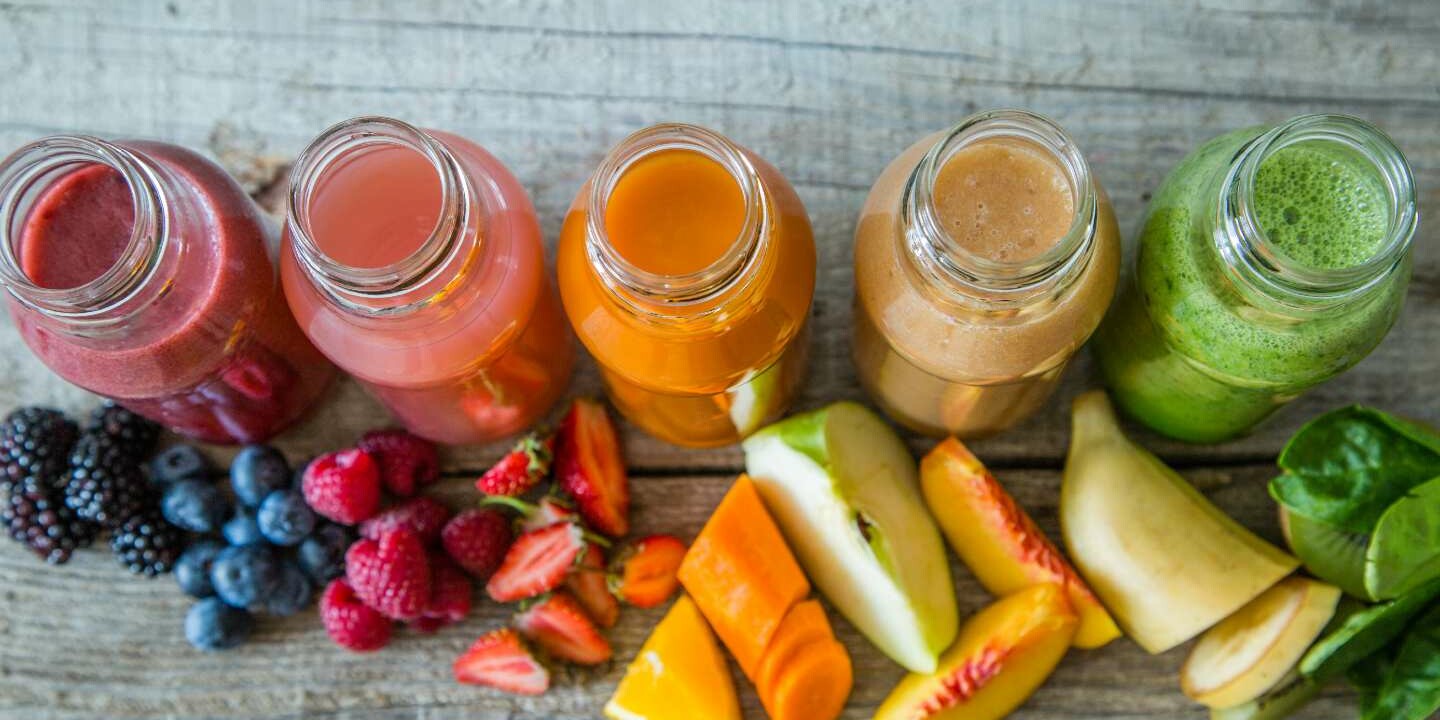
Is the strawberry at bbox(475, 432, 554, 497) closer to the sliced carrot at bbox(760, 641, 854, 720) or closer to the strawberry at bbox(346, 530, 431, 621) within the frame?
the strawberry at bbox(346, 530, 431, 621)

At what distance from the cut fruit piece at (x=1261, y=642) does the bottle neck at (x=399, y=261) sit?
3.10 feet

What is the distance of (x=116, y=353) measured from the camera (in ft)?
3.37

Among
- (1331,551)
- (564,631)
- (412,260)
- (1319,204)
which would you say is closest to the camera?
(412,260)

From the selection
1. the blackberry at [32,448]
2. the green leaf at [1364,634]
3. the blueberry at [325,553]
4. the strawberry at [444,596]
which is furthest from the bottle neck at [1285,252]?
the blackberry at [32,448]

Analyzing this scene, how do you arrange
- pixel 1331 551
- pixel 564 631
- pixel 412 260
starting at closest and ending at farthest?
pixel 412 260 < pixel 1331 551 < pixel 564 631

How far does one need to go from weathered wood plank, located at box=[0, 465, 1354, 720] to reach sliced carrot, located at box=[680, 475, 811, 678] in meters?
0.10

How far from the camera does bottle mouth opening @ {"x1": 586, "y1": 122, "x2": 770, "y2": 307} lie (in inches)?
36.0

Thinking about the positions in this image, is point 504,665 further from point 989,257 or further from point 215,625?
point 989,257

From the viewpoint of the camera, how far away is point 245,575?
48.1 inches

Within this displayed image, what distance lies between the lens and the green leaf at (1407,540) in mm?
1045

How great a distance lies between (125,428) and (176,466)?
74mm

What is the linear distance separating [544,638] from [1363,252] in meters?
0.97

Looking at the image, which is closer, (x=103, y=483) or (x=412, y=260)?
(x=412, y=260)

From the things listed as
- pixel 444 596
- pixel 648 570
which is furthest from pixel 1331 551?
pixel 444 596
